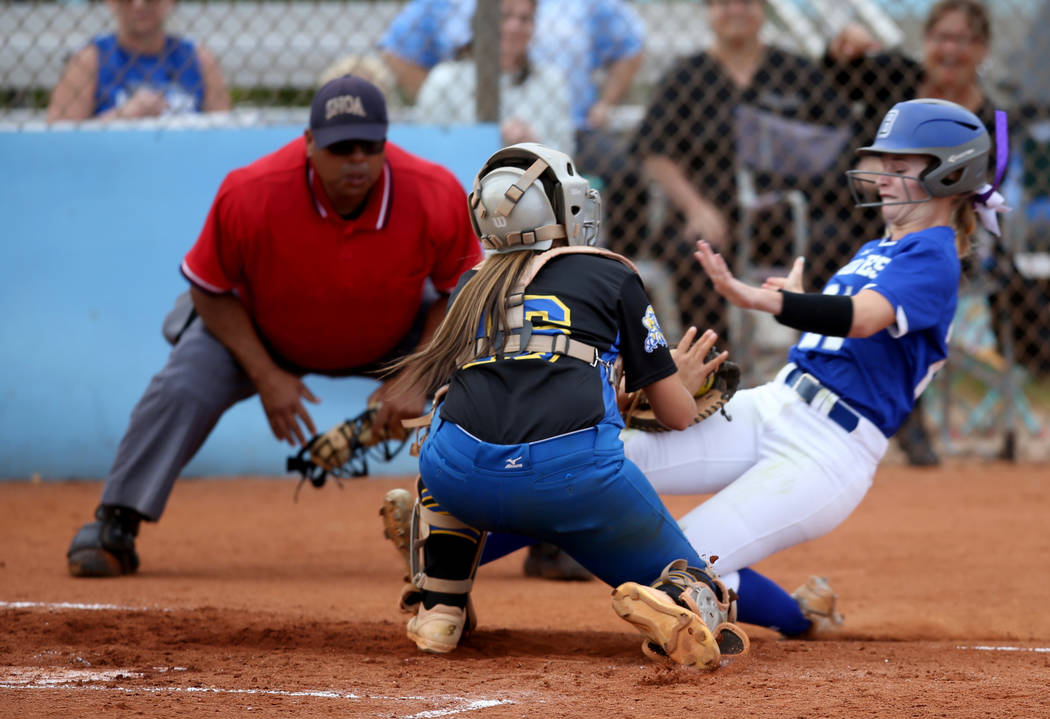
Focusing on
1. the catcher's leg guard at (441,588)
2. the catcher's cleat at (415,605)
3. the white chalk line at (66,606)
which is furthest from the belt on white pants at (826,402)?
the white chalk line at (66,606)

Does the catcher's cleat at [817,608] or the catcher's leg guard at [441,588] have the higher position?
the catcher's leg guard at [441,588]

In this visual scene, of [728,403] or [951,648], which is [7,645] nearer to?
[728,403]

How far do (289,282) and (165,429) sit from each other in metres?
0.72

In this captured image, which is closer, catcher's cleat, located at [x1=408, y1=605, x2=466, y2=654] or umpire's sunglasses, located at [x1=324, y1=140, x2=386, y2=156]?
catcher's cleat, located at [x1=408, y1=605, x2=466, y2=654]

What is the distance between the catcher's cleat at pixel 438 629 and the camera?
339cm

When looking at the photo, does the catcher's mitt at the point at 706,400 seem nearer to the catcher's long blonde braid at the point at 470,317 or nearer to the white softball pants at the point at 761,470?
the white softball pants at the point at 761,470

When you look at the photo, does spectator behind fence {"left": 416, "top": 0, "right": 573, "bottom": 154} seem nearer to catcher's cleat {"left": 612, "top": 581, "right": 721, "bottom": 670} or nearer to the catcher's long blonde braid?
the catcher's long blonde braid

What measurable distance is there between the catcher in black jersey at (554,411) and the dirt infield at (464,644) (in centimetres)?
20

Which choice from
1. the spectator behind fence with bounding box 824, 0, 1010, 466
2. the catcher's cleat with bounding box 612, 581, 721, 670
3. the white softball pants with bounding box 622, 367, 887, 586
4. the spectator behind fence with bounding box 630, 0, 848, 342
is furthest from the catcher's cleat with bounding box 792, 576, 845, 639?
the spectator behind fence with bounding box 630, 0, 848, 342


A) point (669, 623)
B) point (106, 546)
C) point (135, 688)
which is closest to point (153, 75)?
point (106, 546)

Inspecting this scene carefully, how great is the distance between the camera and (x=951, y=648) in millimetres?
3658

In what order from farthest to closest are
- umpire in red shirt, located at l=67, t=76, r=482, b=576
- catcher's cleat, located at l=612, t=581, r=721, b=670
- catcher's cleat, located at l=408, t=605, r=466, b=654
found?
umpire in red shirt, located at l=67, t=76, r=482, b=576 < catcher's cleat, located at l=408, t=605, r=466, b=654 < catcher's cleat, located at l=612, t=581, r=721, b=670

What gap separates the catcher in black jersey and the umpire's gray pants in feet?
5.50

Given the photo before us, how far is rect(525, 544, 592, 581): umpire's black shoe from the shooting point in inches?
195
